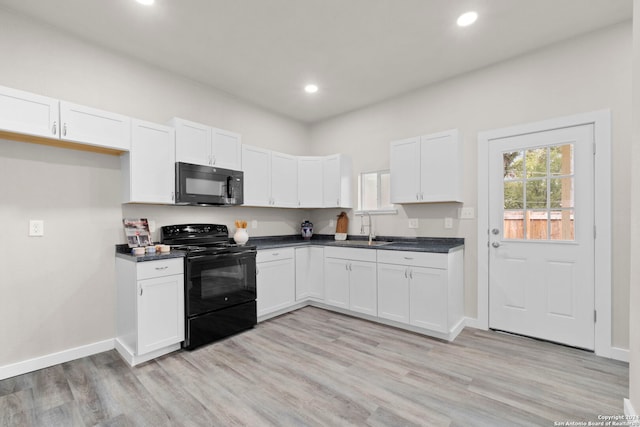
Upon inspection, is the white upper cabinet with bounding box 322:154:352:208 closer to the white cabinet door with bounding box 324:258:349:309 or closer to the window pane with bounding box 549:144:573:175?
the white cabinet door with bounding box 324:258:349:309

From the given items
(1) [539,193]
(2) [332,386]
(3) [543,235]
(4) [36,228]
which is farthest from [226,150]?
(3) [543,235]

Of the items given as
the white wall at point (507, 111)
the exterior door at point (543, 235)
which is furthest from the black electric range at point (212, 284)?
the exterior door at point (543, 235)

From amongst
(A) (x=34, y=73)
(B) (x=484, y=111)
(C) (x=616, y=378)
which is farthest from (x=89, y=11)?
(C) (x=616, y=378)

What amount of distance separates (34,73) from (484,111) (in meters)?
4.14

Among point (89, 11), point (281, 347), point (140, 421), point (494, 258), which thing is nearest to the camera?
point (140, 421)

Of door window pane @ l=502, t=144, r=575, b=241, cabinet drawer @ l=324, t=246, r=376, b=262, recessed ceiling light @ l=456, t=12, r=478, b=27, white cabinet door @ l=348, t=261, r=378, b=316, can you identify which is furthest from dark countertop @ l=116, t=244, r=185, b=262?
door window pane @ l=502, t=144, r=575, b=241

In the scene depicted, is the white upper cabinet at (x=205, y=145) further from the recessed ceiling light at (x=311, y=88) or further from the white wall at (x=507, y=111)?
the white wall at (x=507, y=111)

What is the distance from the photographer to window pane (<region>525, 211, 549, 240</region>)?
9.22ft

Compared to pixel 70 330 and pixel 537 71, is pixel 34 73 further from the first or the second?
pixel 537 71

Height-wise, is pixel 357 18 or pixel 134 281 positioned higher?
pixel 357 18

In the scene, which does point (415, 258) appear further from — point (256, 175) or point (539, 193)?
point (256, 175)

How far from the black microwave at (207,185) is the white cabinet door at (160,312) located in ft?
2.73

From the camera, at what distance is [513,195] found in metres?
2.97

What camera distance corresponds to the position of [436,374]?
224cm
